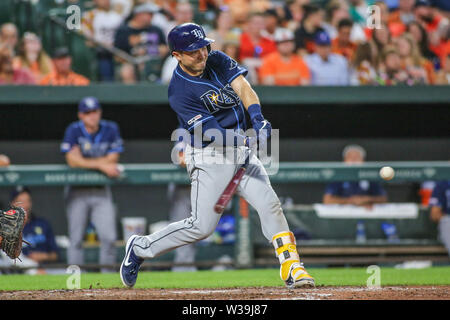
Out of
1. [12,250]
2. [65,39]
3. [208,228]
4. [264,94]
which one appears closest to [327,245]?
[264,94]

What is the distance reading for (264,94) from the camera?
881 centimetres

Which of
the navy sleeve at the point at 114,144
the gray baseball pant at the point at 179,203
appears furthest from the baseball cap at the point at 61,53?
the gray baseball pant at the point at 179,203

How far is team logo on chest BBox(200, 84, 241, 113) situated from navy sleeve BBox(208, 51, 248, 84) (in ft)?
0.24

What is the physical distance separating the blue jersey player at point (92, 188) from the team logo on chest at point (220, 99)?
291 centimetres

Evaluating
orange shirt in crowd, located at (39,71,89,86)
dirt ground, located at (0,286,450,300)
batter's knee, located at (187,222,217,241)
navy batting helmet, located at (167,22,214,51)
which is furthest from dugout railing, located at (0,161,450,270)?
navy batting helmet, located at (167,22,214,51)

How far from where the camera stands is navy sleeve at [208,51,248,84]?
439cm

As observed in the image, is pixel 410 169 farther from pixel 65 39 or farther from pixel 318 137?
pixel 65 39

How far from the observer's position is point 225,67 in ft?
14.5

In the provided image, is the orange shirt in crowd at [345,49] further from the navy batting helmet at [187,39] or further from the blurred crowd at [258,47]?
the navy batting helmet at [187,39]

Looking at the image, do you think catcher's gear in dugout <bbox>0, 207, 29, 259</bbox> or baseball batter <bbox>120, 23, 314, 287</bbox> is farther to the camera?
catcher's gear in dugout <bbox>0, 207, 29, 259</bbox>

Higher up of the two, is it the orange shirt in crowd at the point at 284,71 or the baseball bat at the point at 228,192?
the orange shirt in crowd at the point at 284,71

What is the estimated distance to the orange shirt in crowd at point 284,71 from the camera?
29.2ft

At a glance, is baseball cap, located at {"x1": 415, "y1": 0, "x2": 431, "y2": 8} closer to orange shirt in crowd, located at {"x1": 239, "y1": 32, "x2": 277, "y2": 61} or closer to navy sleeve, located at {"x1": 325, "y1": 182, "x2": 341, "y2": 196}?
orange shirt in crowd, located at {"x1": 239, "y1": 32, "x2": 277, "y2": 61}

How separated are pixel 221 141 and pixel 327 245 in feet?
10.2
